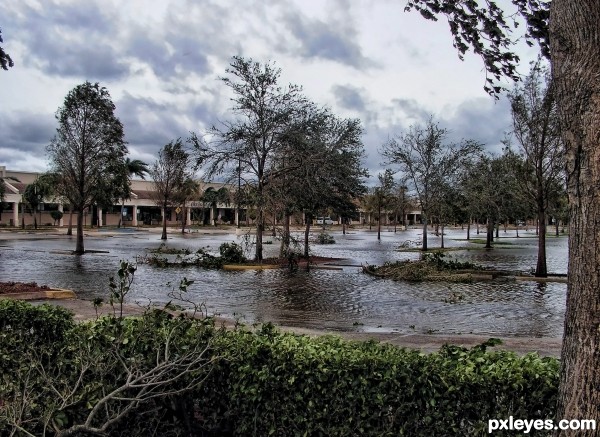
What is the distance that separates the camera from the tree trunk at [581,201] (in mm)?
2863

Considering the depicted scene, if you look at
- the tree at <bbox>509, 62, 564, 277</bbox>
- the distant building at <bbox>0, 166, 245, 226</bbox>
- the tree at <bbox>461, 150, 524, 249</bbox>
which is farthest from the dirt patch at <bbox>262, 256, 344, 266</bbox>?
the distant building at <bbox>0, 166, 245, 226</bbox>

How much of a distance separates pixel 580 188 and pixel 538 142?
1713cm

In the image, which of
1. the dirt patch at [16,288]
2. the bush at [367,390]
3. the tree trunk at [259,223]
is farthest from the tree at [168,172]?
the bush at [367,390]

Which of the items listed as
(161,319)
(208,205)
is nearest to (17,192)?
(208,205)

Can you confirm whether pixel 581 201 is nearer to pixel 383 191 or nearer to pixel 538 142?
pixel 538 142

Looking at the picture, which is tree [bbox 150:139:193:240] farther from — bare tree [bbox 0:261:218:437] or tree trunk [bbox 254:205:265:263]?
bare tree [bbox 0:261:218:437]

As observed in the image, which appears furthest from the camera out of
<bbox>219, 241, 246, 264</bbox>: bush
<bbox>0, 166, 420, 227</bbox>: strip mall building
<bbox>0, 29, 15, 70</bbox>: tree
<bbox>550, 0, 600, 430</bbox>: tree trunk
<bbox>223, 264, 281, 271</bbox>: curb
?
<bbox>0, 166, 420, 227</bbox>: strip mall building

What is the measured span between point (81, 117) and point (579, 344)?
94.4 feet

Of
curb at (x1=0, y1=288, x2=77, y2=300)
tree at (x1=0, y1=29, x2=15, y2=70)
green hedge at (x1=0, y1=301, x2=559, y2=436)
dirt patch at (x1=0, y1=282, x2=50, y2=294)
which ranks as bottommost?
curb at (x1=0, y1=288, x2=77, y2=300)

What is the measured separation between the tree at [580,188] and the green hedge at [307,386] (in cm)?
40

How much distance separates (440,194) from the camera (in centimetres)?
3550

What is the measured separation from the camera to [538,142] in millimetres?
18609

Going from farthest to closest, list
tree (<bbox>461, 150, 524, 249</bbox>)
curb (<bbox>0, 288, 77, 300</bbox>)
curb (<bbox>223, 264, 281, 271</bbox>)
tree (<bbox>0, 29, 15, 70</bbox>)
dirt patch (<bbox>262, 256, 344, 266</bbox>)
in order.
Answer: tree (<bbox>461, 150, 524, 249</bbox>), dirt patch (<bbox>262, 256, 344, 266</bbox>), curb (<bbox>223, 264, 281, 271</bbox>), curb (<bbox>0, 288, 77, 300</bbox>), tree (<bbox>0, 29, 15, 70</bbox>)

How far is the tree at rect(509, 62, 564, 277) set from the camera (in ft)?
59.9
